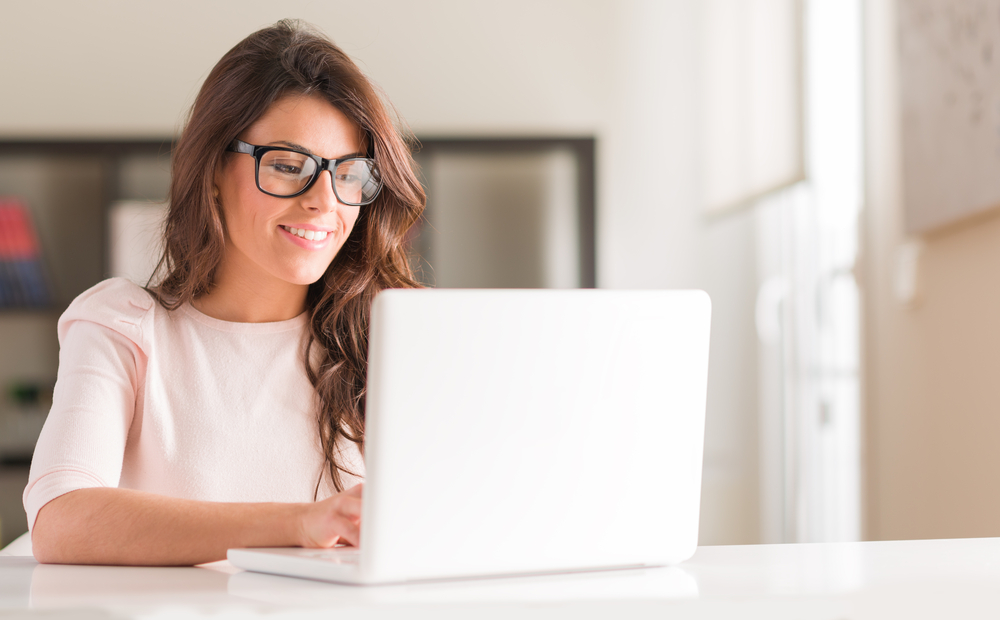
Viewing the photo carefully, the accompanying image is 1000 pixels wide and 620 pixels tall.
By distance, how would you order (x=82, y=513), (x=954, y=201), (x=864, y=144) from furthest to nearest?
1. (x=864, y=144)
2. (x=954, y=201)
3. (x=82, y=513)

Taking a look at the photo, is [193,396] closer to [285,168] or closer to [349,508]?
[285,168]

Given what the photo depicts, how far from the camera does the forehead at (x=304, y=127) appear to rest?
4.10ft

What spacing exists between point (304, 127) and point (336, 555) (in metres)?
0.71

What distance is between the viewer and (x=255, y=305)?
135 cm

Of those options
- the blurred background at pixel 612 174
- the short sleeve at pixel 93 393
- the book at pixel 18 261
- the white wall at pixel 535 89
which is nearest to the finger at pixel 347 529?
the short sleeve at pixel 93 393

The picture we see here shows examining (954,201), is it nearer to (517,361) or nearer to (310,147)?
(310,147)

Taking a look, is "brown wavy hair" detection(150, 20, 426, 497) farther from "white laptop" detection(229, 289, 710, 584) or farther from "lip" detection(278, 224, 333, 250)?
"white laptop" detection(229, 289, 710, 584)

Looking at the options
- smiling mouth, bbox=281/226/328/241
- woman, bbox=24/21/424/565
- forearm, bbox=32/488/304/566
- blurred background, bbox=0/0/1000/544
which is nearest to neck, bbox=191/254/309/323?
woman, bbox=24/21/424/565

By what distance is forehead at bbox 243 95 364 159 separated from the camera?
1251 millimetres

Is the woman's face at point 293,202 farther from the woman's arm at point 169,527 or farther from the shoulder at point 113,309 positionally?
the woman's arm at point 169,527

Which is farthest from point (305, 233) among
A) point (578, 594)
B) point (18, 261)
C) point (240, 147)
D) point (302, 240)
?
point (18, 261)

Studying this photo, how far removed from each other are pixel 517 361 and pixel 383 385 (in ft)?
0.35

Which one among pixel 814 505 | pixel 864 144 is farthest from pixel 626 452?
pixel 814 505

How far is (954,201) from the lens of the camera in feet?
6.52
